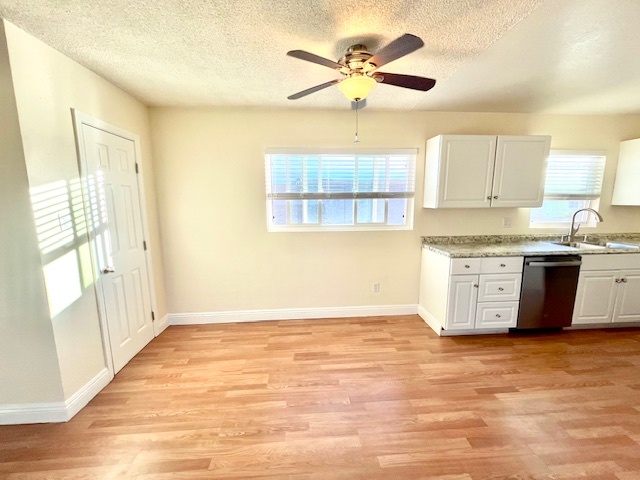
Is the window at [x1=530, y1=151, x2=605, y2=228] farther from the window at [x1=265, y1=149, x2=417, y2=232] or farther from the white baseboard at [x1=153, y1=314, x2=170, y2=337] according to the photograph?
the white baseboard at [x1=153, y1=314, x2=170, y2=337]

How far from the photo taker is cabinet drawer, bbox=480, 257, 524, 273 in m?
2.69

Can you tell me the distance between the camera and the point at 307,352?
2531mm

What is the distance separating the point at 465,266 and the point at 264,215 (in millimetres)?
2190

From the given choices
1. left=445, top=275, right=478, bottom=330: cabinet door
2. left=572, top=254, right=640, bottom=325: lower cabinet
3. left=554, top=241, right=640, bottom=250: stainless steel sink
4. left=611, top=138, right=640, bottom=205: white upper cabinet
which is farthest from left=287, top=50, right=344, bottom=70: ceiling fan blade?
left=611, top=138, right=640, bottom=205: white upper cabinet

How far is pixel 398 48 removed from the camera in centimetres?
130

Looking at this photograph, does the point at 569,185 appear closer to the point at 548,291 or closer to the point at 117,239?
the point at 548,291

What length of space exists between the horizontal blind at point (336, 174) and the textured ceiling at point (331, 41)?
2.16ft

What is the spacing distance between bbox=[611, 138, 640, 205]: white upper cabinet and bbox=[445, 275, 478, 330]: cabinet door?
219cm

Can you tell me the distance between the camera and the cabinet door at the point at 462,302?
271 cm

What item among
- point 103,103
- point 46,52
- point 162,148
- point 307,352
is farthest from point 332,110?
point 307,352

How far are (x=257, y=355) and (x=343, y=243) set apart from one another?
151 cm

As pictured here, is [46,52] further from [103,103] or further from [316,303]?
[316,303]

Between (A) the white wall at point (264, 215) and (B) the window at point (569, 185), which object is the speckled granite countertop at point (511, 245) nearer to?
(A) the white wall at point (264, 215)

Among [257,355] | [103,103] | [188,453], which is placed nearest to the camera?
[188,453]
